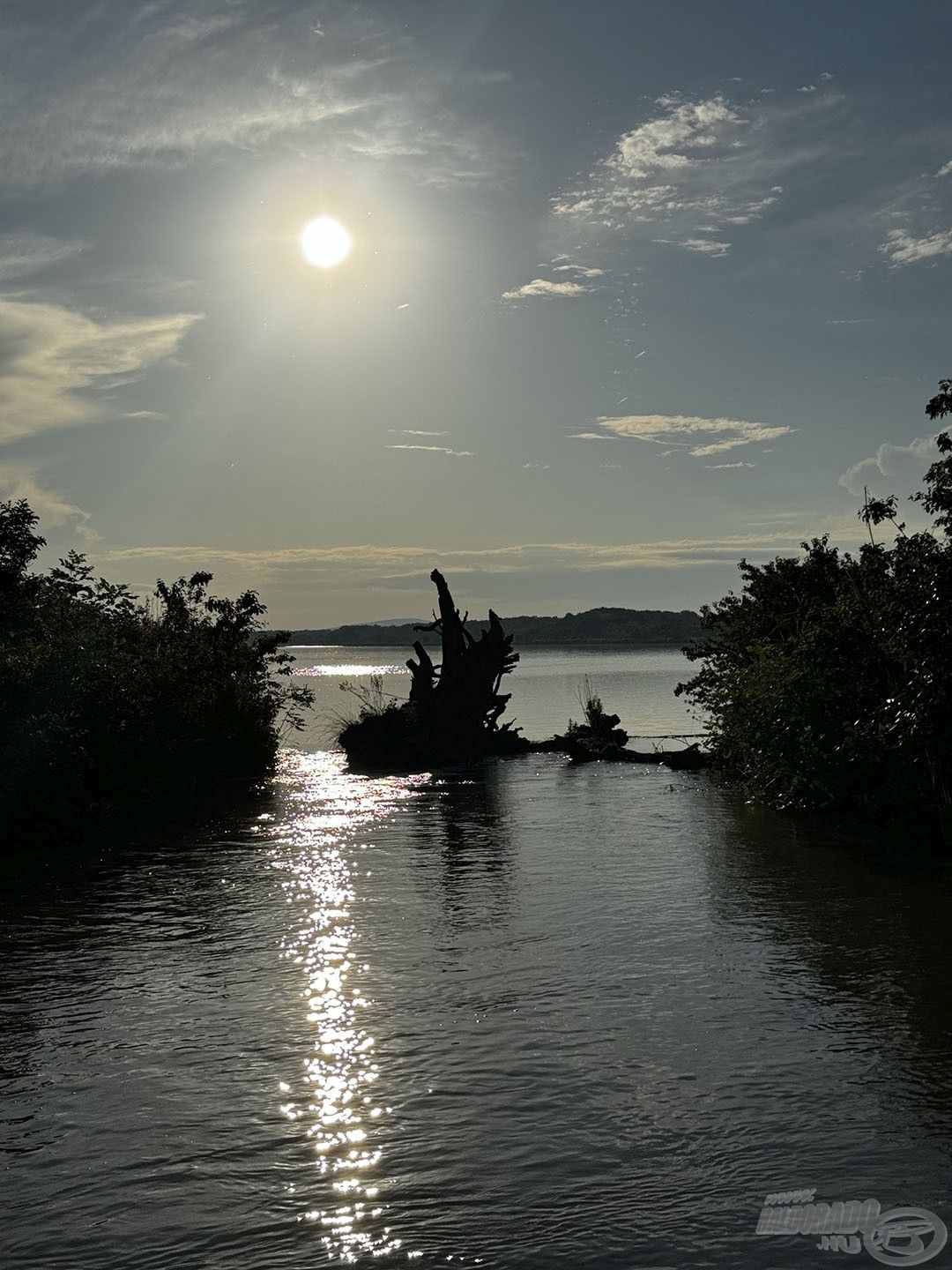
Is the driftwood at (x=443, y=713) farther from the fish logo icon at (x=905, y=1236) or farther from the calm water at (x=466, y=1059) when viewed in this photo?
the fish logo icon at (x=905, y=1236)

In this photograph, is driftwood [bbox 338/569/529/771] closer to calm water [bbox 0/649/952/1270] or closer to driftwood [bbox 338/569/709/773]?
driftwood [bbox 338/569/709/773]

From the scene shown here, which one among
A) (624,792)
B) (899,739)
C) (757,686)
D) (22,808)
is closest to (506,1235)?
(899,739)

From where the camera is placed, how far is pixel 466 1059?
9.10m

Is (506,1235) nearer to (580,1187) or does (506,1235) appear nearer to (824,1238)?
(580,1187)

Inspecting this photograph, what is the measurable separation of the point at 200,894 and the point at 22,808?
5661mm

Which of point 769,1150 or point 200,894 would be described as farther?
point 200,894

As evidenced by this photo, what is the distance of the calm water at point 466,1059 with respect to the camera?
650cm

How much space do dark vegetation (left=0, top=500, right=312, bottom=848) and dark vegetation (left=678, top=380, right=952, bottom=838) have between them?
40.2 feet


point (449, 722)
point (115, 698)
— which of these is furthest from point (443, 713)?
point (115, 698)

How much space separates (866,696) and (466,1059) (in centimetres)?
A: 1446

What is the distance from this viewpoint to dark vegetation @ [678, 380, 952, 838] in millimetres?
17078

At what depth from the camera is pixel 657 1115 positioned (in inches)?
312
